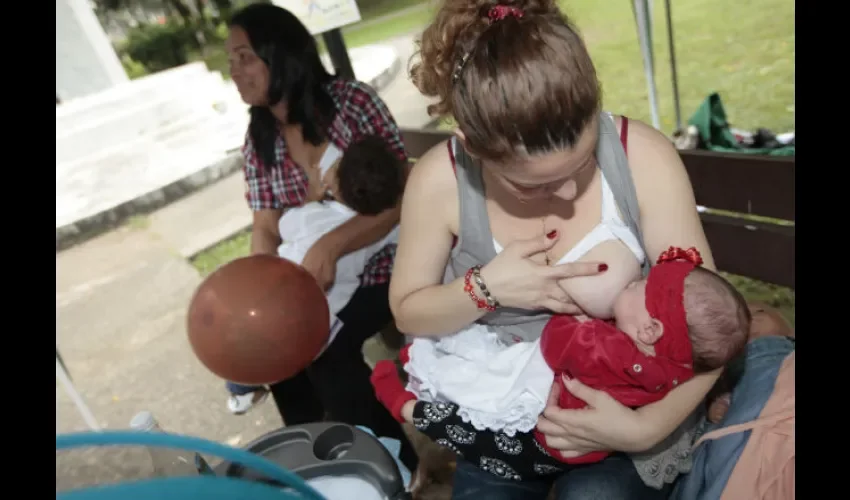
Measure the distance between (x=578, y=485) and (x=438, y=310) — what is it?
1.57ft

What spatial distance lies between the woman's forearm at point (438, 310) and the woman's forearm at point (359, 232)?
0.61 meters

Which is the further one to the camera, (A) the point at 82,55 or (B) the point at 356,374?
(A) the point at 82,55

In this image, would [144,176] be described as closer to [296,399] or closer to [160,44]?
[160,44]

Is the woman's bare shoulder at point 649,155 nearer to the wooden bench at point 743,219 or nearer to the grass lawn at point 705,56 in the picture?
the wooden bench at point 743,219

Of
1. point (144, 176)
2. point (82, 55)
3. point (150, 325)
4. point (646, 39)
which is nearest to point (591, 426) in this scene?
point (646, 39)

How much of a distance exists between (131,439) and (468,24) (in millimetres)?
912

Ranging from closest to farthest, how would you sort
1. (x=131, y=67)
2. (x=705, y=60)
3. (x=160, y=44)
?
1. (x=705, y=60)
2. (x=131, y=67)
3. (x=160, y=44)

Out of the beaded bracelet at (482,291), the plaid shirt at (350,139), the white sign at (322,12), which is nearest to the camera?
the beaded bracelet at (482,291)

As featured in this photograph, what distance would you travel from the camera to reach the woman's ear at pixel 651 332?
1.12 metres

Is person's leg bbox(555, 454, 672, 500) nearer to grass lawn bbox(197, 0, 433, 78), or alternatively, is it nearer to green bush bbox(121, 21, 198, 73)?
grass lawn bbox(197, 0, 433, 78)

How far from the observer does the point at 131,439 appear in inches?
22.8

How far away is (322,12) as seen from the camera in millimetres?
2734

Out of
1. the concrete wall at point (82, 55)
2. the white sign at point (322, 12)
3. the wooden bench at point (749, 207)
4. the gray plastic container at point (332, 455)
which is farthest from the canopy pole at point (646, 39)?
the concrete wall at point (82, 55)
